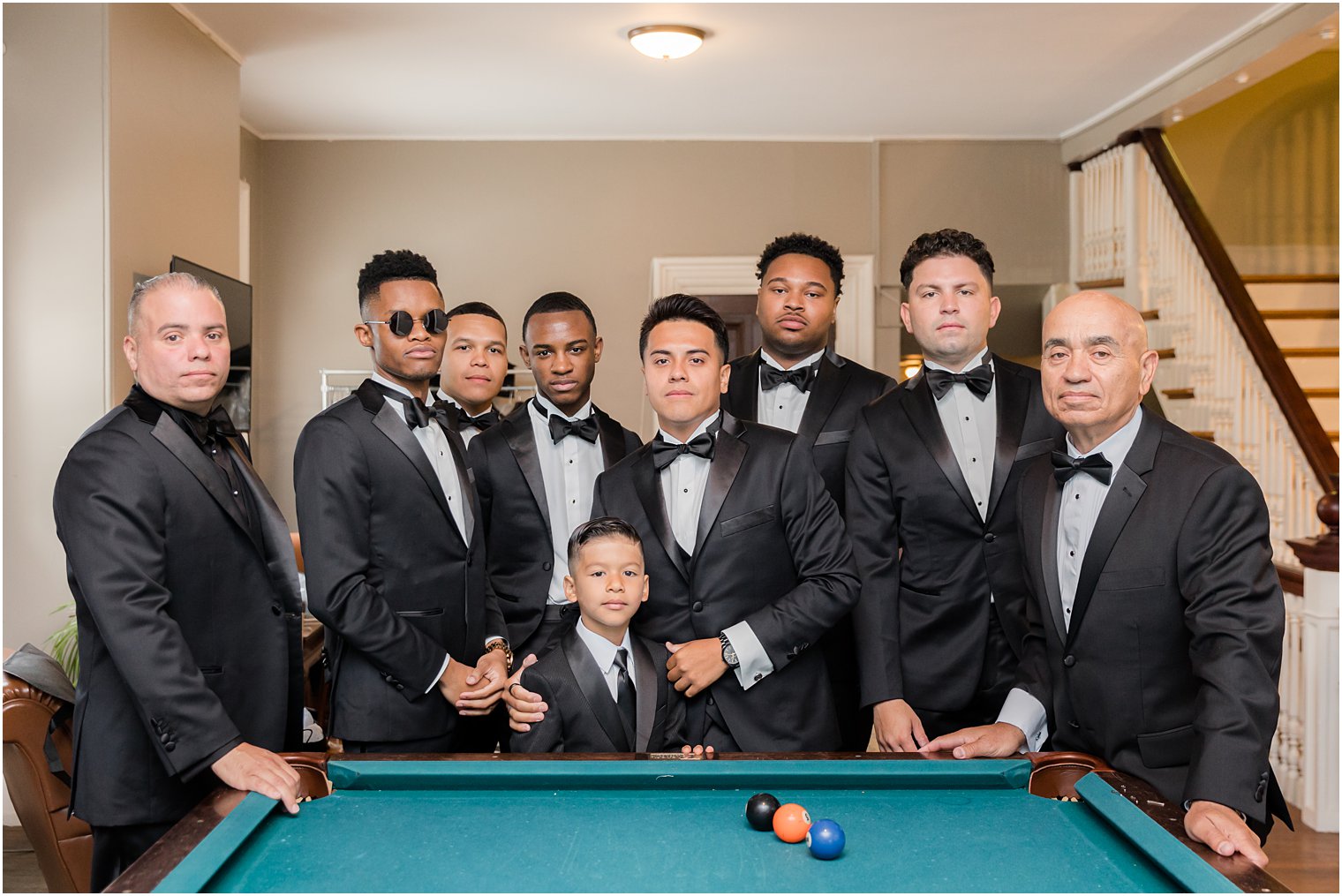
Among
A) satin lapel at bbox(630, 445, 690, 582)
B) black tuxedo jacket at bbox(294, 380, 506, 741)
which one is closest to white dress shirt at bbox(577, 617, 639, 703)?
satin lapel at bbox(630, 445, 690, 582)

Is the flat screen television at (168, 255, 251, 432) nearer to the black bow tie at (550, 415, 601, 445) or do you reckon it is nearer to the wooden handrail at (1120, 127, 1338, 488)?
the black bow tie at (550, 415, 601, 445)

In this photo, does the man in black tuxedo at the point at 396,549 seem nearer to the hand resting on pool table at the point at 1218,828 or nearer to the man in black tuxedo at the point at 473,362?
the man in black tuxedo at the point at 473,362

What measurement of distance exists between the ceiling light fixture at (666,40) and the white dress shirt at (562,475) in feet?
8.44

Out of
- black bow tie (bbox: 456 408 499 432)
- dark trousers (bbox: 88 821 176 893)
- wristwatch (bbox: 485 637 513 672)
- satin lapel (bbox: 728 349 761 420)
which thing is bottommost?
dark trousers (bbox: 88 821 176 893)

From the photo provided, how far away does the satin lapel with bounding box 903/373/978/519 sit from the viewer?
2.85 m

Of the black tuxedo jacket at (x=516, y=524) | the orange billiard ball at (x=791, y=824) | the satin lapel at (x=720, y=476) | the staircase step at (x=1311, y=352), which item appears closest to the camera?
the orange billiard ball at (x=791, y=824)

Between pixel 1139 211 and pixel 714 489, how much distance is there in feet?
17.1

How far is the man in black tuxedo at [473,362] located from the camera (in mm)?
3914

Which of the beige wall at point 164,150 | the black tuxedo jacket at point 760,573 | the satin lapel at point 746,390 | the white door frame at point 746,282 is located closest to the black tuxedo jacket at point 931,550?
the black tuxedo jacket at point 760,573

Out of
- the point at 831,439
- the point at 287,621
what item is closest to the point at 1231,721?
the point at 831,439

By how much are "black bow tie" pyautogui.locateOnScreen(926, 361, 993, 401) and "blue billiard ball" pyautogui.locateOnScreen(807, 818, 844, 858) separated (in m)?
1.55

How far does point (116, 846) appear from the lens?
7.68 feet

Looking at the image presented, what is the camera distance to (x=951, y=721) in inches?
116

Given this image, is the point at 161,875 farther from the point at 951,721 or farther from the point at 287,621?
the point at 951,721
